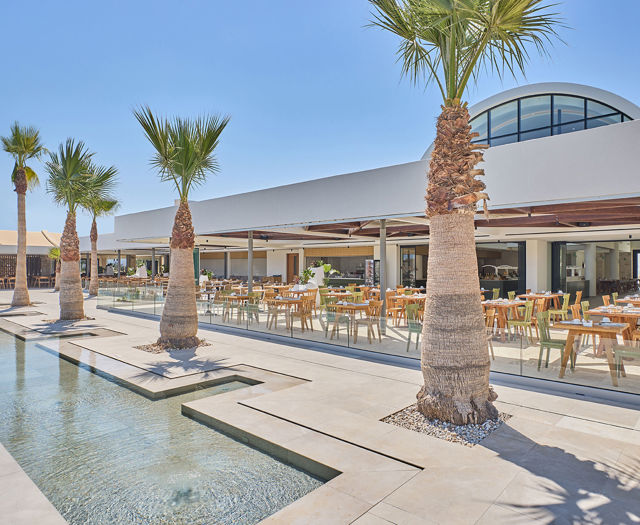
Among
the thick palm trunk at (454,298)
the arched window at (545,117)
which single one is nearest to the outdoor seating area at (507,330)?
the thick palm trunk at (454,298)

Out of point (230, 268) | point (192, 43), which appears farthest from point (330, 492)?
point (230, 268)

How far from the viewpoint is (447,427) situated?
4746mm

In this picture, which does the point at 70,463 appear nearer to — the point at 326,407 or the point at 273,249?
the point at 326,407

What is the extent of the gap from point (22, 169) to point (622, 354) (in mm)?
21448

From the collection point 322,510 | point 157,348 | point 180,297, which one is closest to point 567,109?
point 180,297

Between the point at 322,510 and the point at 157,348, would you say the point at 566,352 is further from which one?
the point at 157,348

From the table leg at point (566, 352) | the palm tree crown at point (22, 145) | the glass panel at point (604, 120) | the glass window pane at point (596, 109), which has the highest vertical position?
the glass window pane at point (596, 109)

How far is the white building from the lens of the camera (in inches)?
305

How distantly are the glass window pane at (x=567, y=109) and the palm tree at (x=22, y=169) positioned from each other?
2146cm

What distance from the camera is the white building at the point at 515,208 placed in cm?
775

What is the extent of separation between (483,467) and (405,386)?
2.73 m

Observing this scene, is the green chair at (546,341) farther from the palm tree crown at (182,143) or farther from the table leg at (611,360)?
the palm tree crown at (182,143)

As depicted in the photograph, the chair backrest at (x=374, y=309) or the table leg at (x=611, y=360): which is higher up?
the chair backrest at (x=374, y=309)

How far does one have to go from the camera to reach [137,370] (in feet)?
24.7
